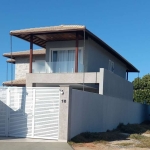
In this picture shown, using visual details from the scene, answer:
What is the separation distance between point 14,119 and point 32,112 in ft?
Answer: 3.19

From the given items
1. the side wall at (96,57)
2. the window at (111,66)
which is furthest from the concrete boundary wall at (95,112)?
the window at (111,66)

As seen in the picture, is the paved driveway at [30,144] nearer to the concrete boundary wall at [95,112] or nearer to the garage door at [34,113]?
the garage door at [34,113]

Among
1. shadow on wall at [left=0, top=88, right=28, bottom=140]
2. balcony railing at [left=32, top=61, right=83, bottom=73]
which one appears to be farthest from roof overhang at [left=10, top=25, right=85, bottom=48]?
shadow on wall at [left=0, top=88, right=28, bottom=140]

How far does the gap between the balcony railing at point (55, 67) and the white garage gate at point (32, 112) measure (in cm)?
776

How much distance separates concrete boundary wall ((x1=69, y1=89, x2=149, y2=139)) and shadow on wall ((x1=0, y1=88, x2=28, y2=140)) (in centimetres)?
217

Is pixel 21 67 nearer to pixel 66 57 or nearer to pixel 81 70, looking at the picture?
pixel 66 57

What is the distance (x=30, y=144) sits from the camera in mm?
11781

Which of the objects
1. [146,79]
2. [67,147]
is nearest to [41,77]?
[67,147]

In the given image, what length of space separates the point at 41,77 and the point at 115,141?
847 cm

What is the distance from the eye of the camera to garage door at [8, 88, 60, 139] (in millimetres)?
12828

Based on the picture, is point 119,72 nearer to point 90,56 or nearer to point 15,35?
point 90,56

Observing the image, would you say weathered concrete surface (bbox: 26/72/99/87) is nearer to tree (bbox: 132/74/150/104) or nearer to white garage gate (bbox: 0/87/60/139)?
white garage gate (bbox: 0/87/60/139)

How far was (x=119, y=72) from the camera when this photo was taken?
29.7m

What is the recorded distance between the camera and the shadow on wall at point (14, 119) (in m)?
13.3
